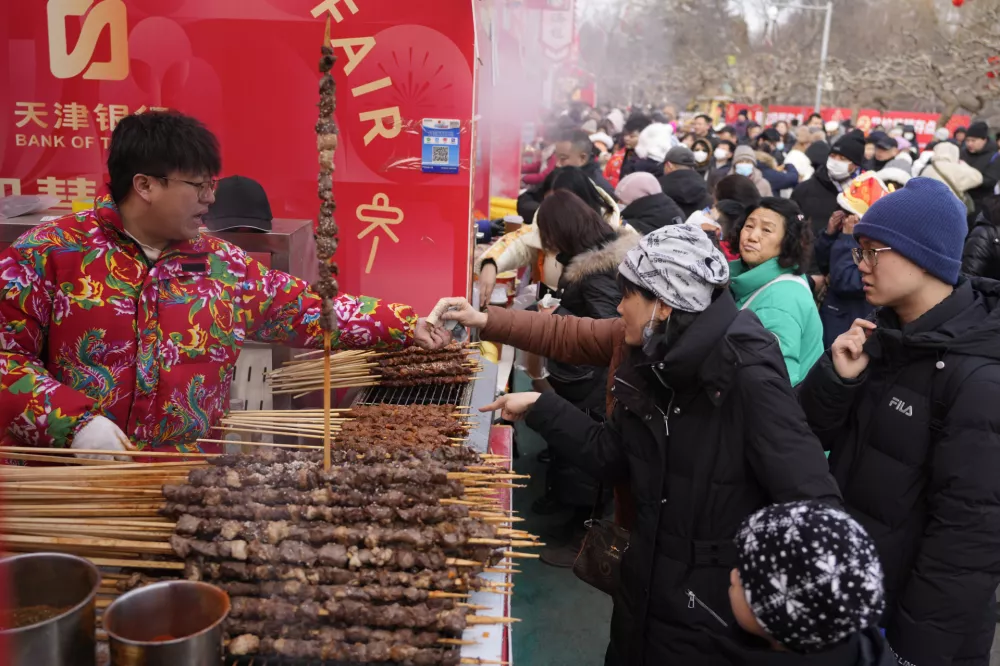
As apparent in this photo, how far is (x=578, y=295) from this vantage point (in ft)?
15.0

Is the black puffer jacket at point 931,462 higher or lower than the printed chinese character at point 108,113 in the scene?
lower

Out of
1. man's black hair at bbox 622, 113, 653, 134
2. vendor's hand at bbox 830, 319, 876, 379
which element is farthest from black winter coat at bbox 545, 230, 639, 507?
man's black hair at bbox 622, 113, 653, 134

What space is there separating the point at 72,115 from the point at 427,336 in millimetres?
2810

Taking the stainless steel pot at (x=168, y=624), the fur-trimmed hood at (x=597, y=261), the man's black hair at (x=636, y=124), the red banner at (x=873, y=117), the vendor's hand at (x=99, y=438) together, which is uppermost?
the red banner at (x=873, y=117)

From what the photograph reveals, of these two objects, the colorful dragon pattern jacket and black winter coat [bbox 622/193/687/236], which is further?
black winter coat [bbox 622/193/687/236]

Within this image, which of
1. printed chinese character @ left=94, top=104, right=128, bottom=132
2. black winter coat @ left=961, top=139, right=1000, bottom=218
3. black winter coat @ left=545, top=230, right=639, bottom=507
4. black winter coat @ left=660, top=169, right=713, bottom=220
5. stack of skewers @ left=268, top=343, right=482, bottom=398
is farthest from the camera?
black winter coat @ left=961, top=139, right=1000, bottom=218

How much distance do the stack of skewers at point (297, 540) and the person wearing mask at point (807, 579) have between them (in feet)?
1.80

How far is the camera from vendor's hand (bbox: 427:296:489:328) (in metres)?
3.20

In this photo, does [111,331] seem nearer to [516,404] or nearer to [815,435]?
[516,404]

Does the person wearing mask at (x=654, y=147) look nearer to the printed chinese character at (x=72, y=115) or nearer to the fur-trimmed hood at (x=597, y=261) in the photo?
the fur-trimmed hood at (x=597, y=261)

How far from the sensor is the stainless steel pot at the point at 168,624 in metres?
1.36

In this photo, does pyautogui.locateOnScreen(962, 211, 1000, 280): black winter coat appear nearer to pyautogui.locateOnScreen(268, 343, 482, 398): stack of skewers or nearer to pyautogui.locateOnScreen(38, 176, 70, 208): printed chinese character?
pyautogui.locateOnScreen(268, 343, 482, 398): stack of skewers

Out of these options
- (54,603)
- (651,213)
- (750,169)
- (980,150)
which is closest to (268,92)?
(651,213)

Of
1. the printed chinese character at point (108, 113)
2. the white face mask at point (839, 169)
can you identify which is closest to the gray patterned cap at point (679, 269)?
the printed chinese character at point (108, 113)
